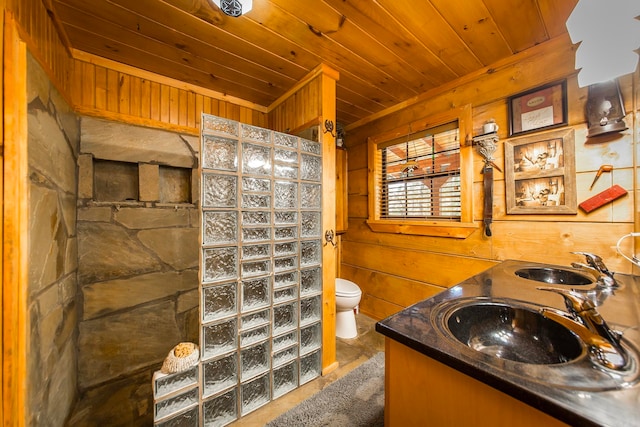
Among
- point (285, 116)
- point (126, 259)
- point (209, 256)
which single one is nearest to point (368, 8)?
point (285, 116)

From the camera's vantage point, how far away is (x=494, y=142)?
1674mm

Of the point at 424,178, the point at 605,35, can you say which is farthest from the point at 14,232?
the point at 424,178

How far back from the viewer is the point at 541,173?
1.49m

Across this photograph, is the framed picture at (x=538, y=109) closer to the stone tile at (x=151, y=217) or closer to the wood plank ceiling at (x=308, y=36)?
the wood plank ceiling at (x=308, y=36)

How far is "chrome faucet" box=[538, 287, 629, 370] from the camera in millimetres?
530

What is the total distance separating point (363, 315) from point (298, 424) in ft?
4.71

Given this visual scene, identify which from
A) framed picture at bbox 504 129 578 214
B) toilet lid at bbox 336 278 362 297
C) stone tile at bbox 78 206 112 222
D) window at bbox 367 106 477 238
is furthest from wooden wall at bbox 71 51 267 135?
framed picture at bbox 504 129 578 214

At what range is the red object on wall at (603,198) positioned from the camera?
1.26m

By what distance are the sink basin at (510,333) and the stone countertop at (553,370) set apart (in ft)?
0.12

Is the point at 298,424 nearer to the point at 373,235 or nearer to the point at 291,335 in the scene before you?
the point at 291,335

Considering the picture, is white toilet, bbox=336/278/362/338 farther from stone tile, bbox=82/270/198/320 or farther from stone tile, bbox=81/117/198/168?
stone tile, bbox=81/117/198/168

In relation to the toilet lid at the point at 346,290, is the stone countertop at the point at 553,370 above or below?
above

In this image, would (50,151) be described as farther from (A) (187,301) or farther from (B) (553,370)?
(B) (553,370)

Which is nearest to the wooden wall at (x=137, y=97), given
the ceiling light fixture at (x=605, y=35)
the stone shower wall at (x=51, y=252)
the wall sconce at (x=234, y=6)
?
the stone shower wall at (x=51, y=252)
